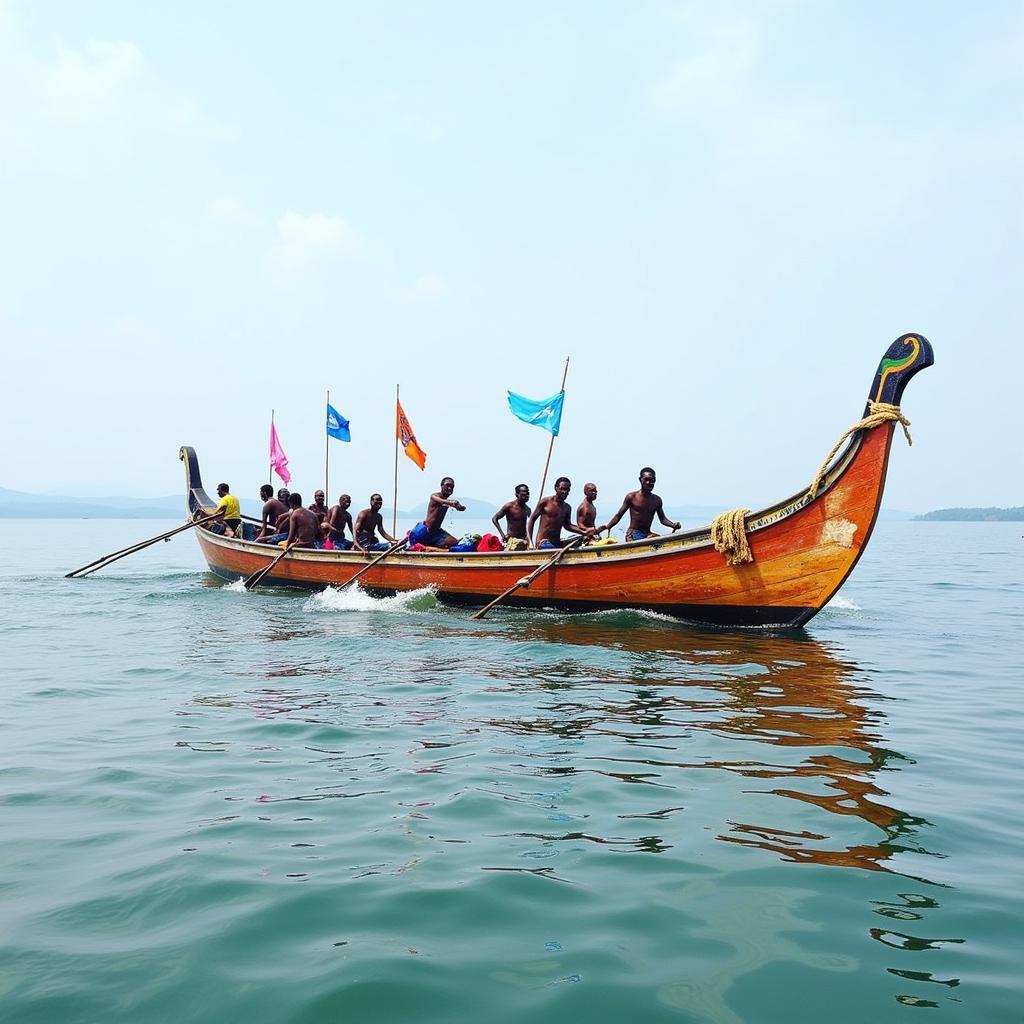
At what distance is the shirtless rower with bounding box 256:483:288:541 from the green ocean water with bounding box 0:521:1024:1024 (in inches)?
448

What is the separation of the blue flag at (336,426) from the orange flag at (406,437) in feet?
10.5

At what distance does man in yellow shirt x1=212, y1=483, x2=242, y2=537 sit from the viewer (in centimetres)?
2292

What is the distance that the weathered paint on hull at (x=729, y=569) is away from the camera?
38.9 feet

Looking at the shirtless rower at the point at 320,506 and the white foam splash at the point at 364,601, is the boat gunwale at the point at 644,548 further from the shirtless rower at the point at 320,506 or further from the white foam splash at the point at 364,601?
the shirtless rower at the point at 320,506

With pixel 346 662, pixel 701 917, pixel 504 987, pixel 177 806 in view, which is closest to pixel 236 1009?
pixel 504 987

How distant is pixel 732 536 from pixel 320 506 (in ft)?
38.0

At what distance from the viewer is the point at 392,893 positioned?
409 centimetres

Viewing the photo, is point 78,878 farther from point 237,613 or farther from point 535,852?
point 237,613

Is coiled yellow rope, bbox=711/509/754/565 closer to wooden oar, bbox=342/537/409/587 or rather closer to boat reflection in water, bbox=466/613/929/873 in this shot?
boat reflection in water, bbox=466/613/929/873

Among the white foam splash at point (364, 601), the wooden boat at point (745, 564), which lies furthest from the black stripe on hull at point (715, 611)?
the white foam splash at point (364, 601)

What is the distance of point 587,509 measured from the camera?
53.9 feet

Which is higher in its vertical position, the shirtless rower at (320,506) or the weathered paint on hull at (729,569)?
the shirtless rower at (320,506)

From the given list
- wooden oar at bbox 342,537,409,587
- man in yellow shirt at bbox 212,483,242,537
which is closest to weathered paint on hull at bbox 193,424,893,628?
wooden oar at bbox 342,537,409,587

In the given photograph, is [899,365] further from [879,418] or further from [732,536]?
[732,536]
